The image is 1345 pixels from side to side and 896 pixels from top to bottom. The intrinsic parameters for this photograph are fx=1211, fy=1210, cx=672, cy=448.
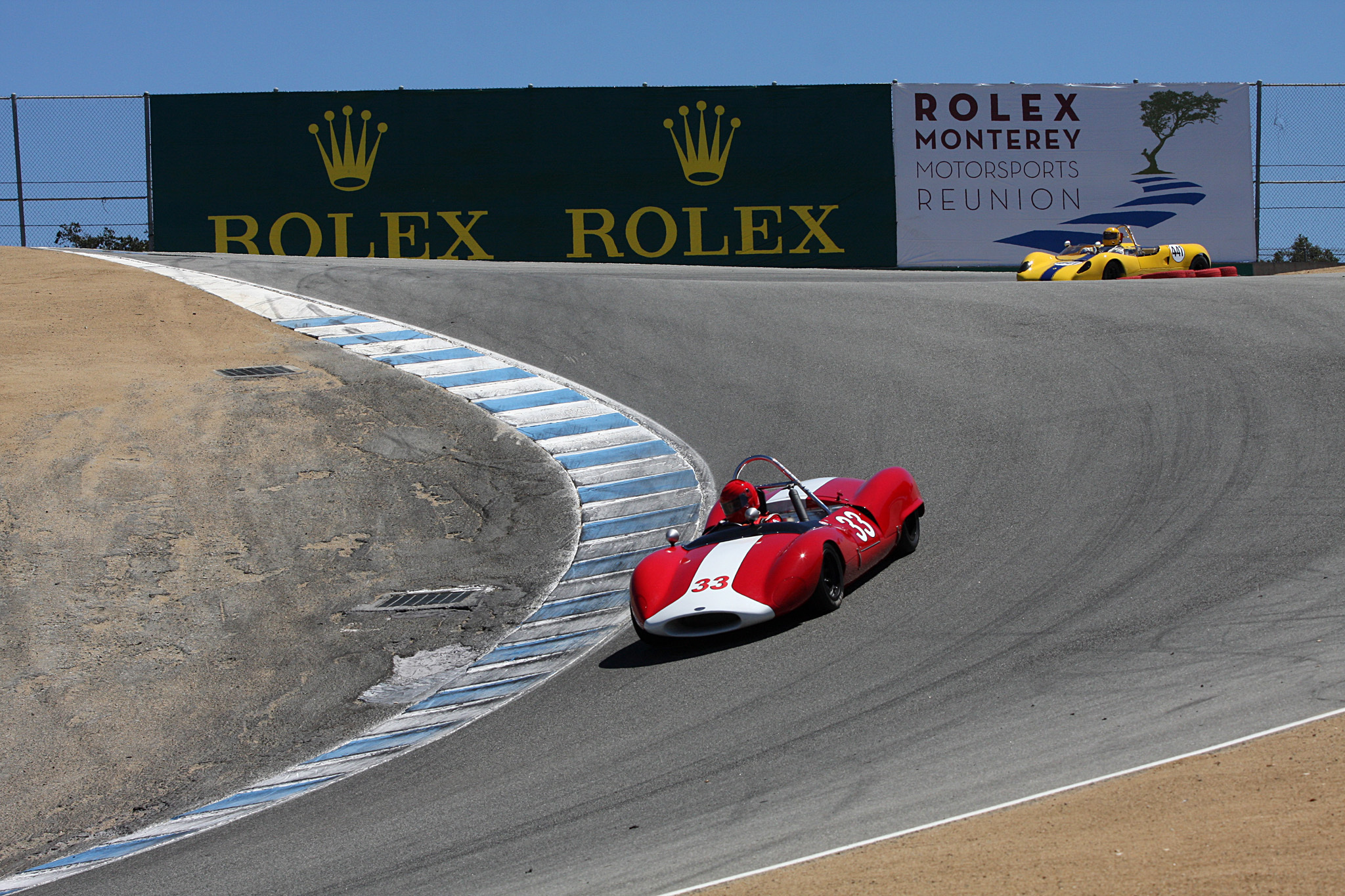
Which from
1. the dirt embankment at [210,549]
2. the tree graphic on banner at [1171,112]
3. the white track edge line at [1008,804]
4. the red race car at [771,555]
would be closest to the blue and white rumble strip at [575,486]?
the dirt embankment at [210,549]

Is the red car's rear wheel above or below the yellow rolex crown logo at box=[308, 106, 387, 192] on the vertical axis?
below

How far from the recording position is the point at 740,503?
869 centimetres

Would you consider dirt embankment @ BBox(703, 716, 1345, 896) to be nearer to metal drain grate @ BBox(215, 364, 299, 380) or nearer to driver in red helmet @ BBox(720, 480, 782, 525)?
driver in red helmet @ BBox(720, 480, 782, 525)

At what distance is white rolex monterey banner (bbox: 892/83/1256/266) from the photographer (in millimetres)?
26250

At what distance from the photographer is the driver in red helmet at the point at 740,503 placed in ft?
28.5

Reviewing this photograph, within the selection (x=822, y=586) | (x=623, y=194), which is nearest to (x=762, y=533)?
(x=822, y=586)

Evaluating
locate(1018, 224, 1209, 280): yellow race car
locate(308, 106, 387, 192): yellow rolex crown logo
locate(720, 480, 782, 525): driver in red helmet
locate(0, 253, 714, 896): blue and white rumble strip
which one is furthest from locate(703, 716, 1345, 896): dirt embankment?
locate(308, 106, 387, 192): yellow rolex crown logo

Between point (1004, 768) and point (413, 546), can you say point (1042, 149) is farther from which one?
point (1004, 768)

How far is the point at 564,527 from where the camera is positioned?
10820 millimetres

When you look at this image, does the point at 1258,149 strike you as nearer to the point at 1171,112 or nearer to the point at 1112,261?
the point at 1171,112

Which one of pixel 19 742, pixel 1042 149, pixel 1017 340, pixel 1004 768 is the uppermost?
pixel 1042 149

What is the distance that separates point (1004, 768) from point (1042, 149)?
23.8 metres

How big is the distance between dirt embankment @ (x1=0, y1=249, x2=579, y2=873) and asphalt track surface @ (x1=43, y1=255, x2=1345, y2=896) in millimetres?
1465

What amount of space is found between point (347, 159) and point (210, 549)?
16.7 metres
